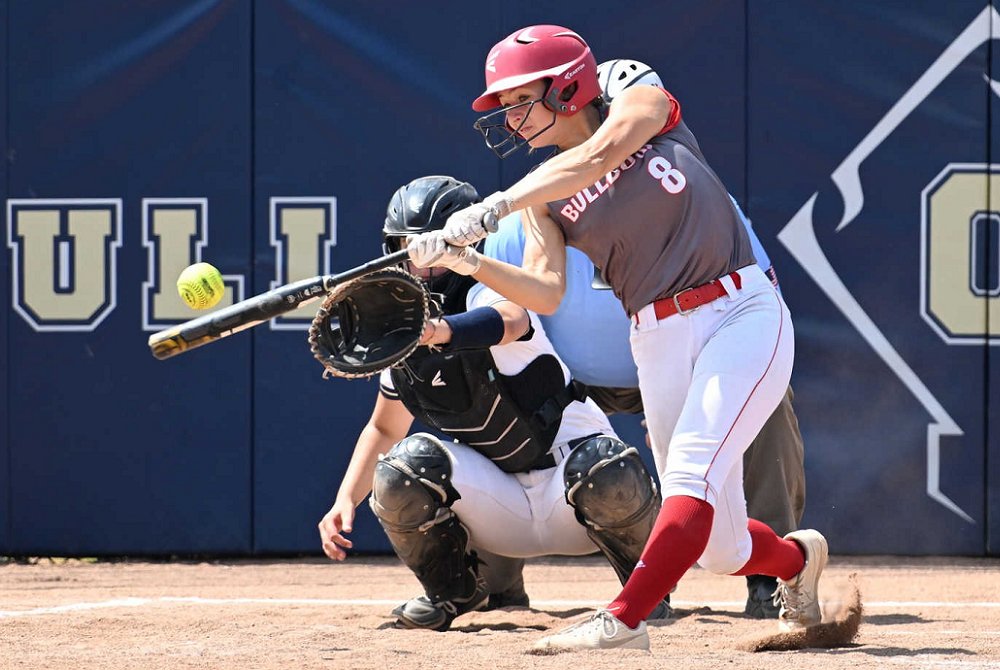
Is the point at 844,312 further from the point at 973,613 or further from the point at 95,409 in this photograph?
the point at 95,409

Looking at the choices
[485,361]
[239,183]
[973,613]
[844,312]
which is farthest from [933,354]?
[239,183]

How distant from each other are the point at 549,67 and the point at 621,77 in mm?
1009

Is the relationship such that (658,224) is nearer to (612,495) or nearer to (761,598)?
(612,495)

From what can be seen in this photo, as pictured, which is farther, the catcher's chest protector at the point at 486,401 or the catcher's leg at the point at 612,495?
the catcher's chest protector at the point at 486,401

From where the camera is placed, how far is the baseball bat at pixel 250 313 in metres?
3.34

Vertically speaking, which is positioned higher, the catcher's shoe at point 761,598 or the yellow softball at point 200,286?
the yellow softball at point 200,286

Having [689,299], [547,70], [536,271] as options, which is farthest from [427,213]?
[689,299]

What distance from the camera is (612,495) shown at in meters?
3.76

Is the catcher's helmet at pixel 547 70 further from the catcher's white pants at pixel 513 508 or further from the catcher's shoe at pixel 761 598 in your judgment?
the catcher's shoe at pixel 761 598

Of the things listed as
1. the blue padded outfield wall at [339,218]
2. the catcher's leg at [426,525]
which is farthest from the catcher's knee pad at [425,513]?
the blue padded outfield wall at [339,218]

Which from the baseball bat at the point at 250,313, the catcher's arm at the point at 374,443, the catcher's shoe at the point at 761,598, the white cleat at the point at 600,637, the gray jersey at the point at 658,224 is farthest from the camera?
the catcher's shoe at the point at 761,598

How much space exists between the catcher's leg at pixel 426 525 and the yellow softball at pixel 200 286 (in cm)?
74

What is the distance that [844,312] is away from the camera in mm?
5531

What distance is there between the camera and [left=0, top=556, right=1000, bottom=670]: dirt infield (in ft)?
9.92
